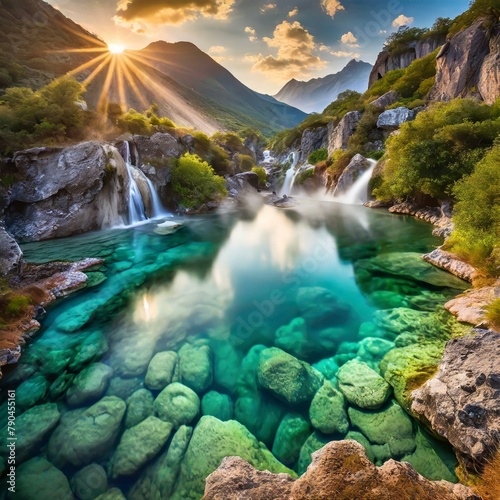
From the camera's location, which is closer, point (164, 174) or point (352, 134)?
point (164, 174)

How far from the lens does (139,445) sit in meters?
4.77

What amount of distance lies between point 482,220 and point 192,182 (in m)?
26.6

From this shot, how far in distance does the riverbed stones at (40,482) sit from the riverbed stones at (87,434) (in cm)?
17

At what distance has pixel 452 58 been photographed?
98.6 ft

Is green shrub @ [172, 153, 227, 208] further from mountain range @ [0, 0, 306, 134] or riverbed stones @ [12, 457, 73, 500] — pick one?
mountain range @ [0, 0, 306, 134]

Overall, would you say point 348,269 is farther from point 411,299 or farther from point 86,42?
point 86,42

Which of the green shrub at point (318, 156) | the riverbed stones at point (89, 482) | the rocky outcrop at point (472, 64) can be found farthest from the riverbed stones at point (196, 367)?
the green shrub at point (318, 156)

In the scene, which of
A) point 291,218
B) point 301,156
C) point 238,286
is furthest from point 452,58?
point 238,286

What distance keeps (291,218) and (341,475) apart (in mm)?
26215

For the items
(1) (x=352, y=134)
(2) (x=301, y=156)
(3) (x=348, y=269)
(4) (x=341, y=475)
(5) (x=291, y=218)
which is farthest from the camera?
(2) (x=301, y=156)

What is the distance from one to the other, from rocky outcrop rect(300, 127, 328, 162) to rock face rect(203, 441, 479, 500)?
57.9m

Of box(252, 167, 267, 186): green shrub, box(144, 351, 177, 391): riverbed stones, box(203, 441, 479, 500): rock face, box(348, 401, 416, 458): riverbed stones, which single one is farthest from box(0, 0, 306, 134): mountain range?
box(348, 401, 416, 458): riverbed stones

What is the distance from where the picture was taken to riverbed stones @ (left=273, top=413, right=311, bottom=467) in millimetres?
4664

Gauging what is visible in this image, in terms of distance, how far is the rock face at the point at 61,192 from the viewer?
19.0 metres
